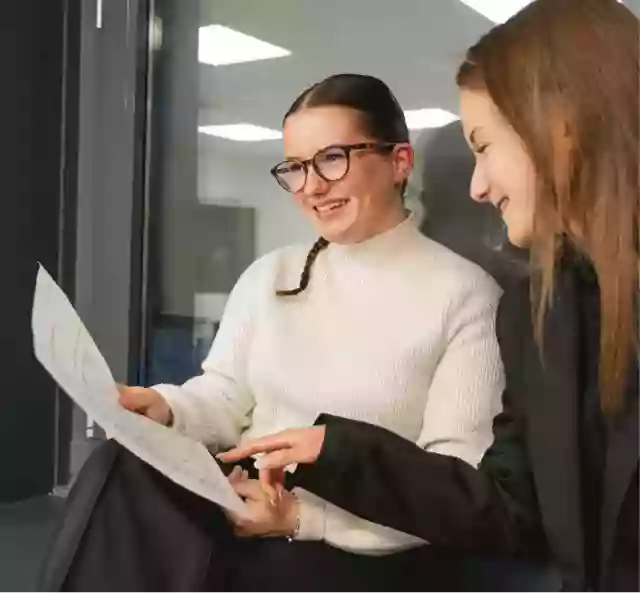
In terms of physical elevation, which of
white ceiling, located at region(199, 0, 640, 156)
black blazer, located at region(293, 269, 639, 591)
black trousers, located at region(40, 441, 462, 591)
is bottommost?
black trousers, located at region(40, 441, 462, 591)

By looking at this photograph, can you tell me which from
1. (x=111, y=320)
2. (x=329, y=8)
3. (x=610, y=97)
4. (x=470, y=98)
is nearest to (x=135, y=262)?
(x=111, y=320)

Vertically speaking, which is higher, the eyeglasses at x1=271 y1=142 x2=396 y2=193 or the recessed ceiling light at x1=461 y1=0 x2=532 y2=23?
the recessed ceiling light at x1=461 y1=0 x2=532 y2=23

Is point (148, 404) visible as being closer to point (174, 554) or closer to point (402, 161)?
point (174, 554)

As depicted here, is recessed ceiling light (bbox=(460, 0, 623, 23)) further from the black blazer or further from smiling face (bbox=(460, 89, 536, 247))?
the black blazer

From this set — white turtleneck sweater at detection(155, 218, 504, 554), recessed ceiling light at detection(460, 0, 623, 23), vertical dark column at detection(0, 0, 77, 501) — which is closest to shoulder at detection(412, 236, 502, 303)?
white turtleneck sweater at detection(155, 218, 504, 554)

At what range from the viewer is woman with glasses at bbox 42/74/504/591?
2.39 ft

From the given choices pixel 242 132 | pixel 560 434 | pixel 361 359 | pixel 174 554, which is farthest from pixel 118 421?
pixel 242 132

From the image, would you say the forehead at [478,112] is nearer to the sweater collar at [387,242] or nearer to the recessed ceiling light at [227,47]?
the sweater collar at [387,242]

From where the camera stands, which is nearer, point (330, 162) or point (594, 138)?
point (594, 138)

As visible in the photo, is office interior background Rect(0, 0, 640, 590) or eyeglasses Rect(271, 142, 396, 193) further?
office interior background Rect(0, 0, 640, 590)

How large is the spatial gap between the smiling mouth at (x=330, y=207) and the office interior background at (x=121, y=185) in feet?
0.60

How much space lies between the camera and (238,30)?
3.56 feet

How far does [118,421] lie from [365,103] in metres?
0.38

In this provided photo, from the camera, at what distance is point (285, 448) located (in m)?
0.76
